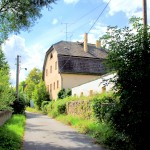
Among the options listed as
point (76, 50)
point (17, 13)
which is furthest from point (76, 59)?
point (17, 13)

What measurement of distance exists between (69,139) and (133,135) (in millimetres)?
4731

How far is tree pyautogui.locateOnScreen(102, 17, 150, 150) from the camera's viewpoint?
32.6 ft

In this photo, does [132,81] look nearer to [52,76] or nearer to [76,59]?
[76,59]

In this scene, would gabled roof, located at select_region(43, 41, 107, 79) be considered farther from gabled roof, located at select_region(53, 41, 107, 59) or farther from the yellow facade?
the yellow facade

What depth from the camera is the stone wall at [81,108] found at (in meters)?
20.4

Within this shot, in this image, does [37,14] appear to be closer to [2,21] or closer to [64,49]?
[2,21]

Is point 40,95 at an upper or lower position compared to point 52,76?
lower

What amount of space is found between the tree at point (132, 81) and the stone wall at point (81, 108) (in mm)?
9533

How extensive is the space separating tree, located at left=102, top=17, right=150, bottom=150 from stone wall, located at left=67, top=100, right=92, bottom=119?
9.53 metres

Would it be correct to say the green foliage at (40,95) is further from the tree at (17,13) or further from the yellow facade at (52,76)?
the tree at (17,13)

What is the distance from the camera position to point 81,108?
74.8 ft

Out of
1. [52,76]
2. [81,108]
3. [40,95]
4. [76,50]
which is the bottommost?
[81,108]

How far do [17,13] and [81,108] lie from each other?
930 centimetres

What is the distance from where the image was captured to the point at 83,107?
72.6 ft
